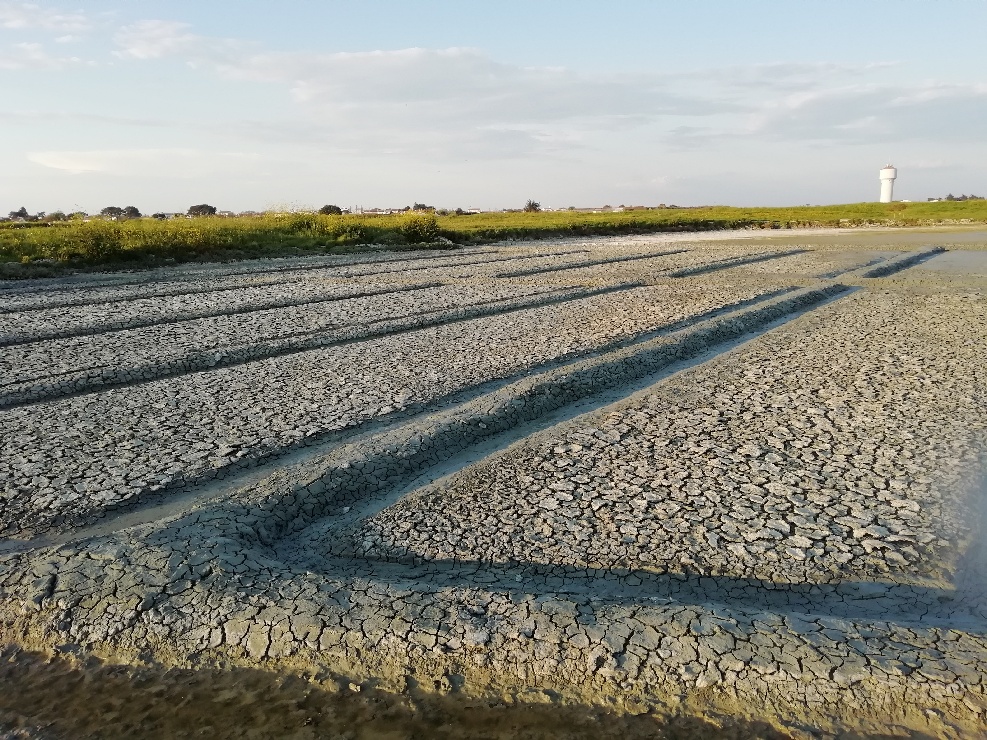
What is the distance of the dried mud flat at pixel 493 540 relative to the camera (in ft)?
6.79

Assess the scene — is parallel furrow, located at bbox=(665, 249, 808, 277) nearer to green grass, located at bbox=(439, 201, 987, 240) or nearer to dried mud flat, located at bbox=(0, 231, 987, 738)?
dried mud flat, located at bbox=(0, 231, 987, 738)

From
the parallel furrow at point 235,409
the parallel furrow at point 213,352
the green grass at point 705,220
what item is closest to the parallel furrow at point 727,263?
the parallel furrow at point 213,352

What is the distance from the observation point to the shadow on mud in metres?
1.94

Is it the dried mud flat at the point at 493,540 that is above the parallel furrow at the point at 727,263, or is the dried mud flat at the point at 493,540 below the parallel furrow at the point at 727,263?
below

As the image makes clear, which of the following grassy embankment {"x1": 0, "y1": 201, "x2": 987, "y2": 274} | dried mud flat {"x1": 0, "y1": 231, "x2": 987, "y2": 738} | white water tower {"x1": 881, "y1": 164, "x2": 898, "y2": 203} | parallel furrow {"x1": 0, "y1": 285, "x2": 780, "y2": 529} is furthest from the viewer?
white water tower {"x1": 881, "y1": 164, "x2": 898, "y2": 203}

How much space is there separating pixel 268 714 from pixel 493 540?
1195 millimetres

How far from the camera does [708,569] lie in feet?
9.10

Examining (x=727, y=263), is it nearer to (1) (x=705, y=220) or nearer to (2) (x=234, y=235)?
(2) (x=234, y=235)

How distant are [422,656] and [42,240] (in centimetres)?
1727

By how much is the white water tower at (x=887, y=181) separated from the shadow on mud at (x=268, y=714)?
74490mm

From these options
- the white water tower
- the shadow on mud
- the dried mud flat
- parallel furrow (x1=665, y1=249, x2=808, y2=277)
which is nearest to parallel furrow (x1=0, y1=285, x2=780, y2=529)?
the dried mud flat

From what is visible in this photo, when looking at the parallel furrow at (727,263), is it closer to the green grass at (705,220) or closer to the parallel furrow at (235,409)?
the parallel furrow at (235,409)

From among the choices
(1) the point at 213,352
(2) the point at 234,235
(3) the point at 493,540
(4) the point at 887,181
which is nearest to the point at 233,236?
(2) the point at 234,235

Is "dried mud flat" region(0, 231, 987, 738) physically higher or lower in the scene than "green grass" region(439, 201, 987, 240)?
lower
